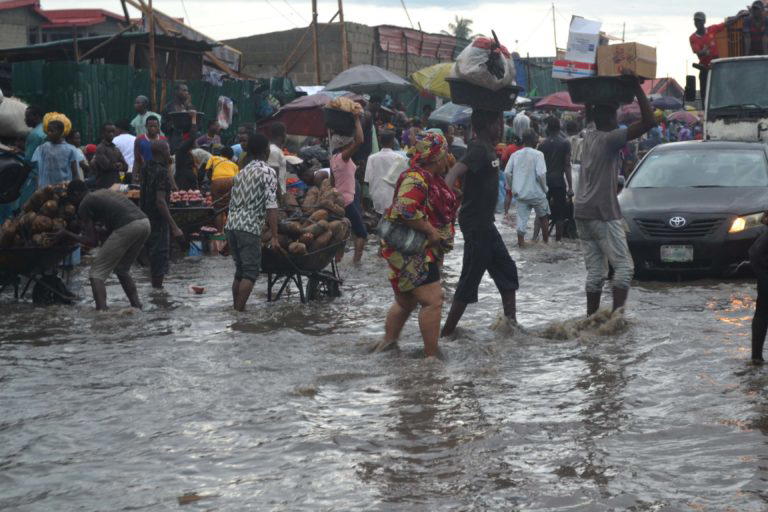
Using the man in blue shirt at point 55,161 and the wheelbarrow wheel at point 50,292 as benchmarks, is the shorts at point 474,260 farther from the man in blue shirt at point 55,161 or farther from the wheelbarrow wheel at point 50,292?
the man in blue shirt at point 55,161

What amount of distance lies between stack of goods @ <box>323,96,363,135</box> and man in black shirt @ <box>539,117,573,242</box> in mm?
4544

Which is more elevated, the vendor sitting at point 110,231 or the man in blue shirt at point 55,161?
the man in blue shirt at point 55,161

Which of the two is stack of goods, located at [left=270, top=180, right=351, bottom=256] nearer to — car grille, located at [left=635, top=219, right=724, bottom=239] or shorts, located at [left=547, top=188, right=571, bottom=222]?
car grille, located at [left=635, top=219, right=724, bottom=239]

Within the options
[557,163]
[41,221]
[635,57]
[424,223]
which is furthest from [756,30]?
[41,221]

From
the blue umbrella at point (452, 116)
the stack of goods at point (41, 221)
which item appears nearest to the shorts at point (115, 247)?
the stack of goods at point (41, 221)

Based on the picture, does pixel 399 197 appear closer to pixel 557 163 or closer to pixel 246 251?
pixel 246 251

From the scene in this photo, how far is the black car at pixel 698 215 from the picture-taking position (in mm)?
12703

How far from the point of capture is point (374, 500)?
5410 millimetres

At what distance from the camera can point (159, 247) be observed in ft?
41.9

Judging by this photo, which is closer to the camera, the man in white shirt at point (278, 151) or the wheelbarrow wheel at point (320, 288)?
the wheelbarrow wheel at point (320, 288)

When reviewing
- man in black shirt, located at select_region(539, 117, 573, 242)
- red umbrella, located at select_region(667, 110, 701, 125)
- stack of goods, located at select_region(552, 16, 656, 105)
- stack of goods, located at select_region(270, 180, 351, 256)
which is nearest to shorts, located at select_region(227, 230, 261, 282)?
stack of goods, located at select_region(270, 180, 351, 256)

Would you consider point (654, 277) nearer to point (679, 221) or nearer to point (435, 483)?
point (679, 221)

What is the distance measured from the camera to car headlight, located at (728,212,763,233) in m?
12.7

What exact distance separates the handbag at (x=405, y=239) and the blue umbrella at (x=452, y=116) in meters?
19.6
